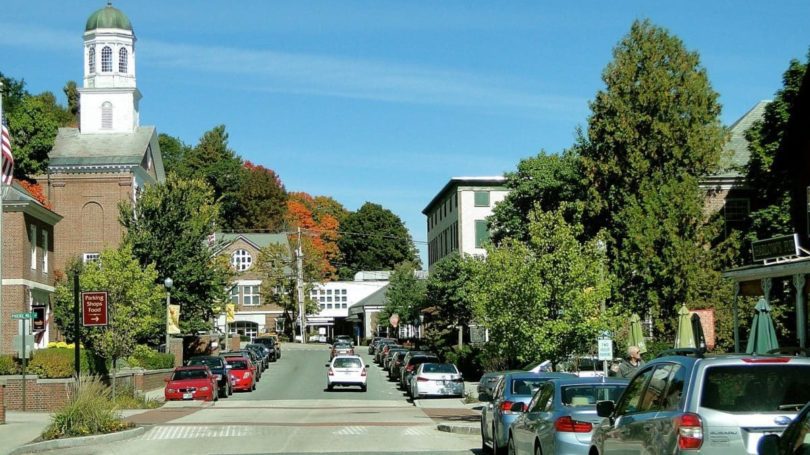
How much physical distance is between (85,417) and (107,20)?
48119 mm

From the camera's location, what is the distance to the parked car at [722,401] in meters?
8.75

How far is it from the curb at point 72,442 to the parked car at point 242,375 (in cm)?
2393

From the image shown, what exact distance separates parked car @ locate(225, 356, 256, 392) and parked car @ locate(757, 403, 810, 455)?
4256cm

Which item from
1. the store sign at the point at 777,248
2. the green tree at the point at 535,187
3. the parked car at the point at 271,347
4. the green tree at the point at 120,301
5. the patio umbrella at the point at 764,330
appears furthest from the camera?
the parked car at the point at 271,347

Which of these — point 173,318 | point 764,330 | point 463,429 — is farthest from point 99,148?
point 764,330

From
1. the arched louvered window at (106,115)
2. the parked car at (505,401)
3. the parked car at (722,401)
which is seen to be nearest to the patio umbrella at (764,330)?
the parked car at (505,401)

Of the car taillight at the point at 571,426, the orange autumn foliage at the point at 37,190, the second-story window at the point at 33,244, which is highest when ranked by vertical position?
the orange autumn foliage at the point at 37,190

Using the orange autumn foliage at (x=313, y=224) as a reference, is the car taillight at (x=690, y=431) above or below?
below

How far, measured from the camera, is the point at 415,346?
7394cm

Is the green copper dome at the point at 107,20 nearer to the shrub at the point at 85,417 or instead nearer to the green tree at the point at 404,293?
the green tree at the point at 404,293

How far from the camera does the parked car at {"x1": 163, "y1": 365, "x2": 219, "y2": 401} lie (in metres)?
40.8

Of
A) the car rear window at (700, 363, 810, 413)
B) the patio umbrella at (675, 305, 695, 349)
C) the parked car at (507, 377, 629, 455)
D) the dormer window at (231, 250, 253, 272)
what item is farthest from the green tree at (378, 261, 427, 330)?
the car rear window at (700, 363, 810, 413)

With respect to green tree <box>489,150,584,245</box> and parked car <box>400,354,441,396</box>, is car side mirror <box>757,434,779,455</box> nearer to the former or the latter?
parked car <box>400,354,441,396</box>

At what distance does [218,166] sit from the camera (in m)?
113
